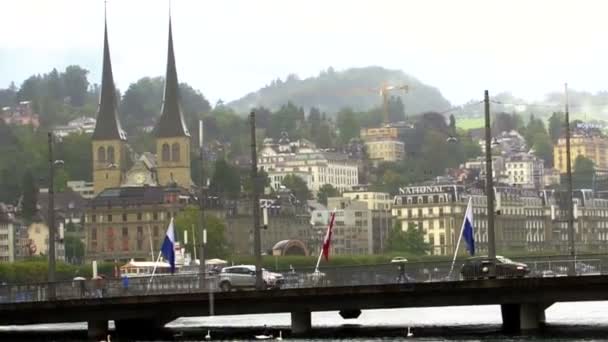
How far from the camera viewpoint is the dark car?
277 ft

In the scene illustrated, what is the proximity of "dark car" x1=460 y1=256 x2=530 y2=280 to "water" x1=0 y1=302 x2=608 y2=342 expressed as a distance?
2.43m

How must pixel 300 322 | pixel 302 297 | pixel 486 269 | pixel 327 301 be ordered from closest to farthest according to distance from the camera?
pixel 302 297 → pixel 327 301 → pixel 486 269 → pixel 300 322

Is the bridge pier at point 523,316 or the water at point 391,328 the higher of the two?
the bridge pier at point 523,316

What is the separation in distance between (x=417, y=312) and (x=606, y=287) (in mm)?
52013

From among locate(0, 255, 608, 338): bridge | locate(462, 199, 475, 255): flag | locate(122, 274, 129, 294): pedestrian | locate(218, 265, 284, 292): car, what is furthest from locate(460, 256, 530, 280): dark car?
locate(122, 274, 129, 294): pedestrian

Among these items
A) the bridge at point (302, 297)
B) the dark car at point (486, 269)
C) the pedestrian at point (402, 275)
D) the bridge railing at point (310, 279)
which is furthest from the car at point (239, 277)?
the dark car at point (486, 269)

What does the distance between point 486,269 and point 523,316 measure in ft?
10.1

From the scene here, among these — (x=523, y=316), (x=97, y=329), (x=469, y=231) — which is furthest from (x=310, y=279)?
(x=523, y=316)

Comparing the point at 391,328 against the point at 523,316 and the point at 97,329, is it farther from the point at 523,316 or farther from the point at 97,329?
the point at 97,329

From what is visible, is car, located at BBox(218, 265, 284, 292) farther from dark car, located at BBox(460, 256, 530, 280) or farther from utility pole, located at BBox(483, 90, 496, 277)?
utility pole, located at BBox(483, 90, 496, 277)

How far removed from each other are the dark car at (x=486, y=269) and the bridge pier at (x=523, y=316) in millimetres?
1408

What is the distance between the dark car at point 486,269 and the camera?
84525 mm

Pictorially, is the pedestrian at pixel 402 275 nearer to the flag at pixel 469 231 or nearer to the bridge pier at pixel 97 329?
the flag at pixel 469 231

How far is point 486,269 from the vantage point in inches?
3322
